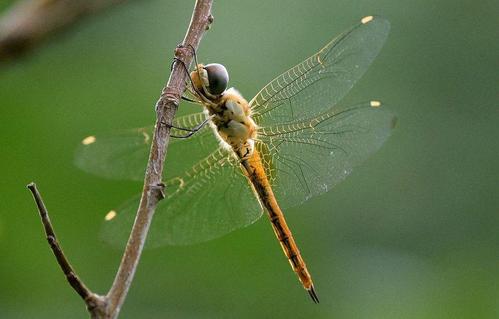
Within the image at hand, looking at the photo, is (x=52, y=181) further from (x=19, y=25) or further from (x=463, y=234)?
(x=463, y=234)

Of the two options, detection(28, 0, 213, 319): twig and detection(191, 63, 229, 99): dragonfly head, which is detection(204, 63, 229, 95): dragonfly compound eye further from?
detection(28, 0, 213, 319): twig

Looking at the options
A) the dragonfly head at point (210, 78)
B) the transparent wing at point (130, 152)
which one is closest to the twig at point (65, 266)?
the dragonfly head at point (210, 78)

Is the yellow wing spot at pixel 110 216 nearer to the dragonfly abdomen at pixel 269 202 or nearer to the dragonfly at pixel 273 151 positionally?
the dragonfly at pixel 273 151

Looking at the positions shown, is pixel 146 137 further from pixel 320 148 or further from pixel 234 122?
pixel 320 148

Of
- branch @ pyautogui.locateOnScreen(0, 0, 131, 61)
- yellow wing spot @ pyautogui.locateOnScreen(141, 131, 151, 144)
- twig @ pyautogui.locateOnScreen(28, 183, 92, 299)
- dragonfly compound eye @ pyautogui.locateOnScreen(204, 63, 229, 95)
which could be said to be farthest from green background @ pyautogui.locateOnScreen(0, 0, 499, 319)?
twig @ pyautogui.locateOnScreen(28, 183, 92, 299)

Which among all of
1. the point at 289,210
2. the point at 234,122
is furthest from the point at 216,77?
the point at 289,210
